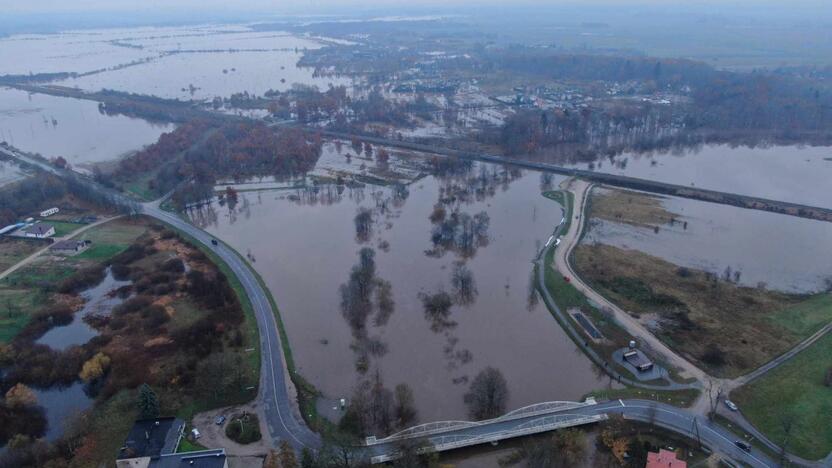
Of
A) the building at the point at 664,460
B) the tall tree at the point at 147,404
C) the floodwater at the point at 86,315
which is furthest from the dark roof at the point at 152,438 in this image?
the building at the point at 664,460

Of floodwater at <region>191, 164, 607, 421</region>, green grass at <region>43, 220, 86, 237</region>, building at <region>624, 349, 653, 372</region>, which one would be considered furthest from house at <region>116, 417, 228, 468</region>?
green grass at <region>43, 220, 86, 237</region>

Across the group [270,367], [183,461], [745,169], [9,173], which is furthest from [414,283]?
[9,173]

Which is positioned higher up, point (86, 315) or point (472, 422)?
point (86, 315)

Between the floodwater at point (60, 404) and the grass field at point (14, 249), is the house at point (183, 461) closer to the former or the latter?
the floodwater at point (60, 404)

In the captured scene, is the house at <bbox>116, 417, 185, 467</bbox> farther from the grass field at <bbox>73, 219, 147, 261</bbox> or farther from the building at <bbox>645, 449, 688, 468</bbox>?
the grass field at <bbox>73, 219, 147, 261</bbox>

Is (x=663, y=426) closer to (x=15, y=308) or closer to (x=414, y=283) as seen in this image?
(x=414, y=283)

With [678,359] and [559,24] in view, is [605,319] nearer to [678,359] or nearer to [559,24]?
[678,359]
